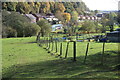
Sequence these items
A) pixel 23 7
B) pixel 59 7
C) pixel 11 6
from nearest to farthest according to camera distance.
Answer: pixel 11 6
pixel 23 7
pixel 59 7

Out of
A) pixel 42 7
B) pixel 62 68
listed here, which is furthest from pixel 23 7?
pixel 62 68

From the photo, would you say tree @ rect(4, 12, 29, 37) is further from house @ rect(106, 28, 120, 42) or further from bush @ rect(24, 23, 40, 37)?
house @ rect(106, 28, 120, 42)

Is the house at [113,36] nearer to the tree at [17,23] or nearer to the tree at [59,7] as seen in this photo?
the tree at [17,23]

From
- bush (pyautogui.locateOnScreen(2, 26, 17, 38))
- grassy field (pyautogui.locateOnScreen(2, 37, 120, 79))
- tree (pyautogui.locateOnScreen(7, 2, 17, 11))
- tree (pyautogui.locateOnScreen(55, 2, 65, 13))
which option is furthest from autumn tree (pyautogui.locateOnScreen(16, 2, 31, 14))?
grassy field (pyautogui.locateOnScreen(2, 37, 120, 79))

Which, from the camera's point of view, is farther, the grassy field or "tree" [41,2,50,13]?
"tree" [41,2,50,13]

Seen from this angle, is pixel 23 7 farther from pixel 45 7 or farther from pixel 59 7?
pixel 59 7

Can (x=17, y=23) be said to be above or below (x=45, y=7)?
below

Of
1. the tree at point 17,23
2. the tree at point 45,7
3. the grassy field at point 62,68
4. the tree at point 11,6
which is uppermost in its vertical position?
the tree at point 45,7

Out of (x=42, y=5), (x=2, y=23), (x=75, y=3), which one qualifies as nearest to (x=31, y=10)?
(x=42, y=5)

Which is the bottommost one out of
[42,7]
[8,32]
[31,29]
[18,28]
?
[8,32]

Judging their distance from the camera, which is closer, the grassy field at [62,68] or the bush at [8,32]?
the grassy field at [62,68]

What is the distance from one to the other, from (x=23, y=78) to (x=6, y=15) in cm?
5071

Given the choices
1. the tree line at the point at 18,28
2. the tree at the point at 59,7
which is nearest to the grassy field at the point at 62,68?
the tree line at the point at 18,28

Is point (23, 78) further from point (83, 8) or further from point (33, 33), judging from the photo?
point (83, 8)
